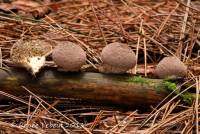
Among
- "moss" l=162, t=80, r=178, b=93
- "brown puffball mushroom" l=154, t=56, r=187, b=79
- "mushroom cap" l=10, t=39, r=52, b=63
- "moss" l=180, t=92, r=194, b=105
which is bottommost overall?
"moss" l=180, t=92, r=194, b=105

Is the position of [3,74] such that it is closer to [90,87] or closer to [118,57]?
[90,87]

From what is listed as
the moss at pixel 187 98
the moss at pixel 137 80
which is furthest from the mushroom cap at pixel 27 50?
the moss at pixel 187 98

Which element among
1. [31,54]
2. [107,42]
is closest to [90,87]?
[31,54]

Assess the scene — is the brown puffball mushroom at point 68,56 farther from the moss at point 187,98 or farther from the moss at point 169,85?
the moss at point 187,98

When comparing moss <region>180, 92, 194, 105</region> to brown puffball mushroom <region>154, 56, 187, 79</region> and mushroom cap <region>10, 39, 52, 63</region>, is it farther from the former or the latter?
mushroom cap <region>10, 39, 52, 63</region>

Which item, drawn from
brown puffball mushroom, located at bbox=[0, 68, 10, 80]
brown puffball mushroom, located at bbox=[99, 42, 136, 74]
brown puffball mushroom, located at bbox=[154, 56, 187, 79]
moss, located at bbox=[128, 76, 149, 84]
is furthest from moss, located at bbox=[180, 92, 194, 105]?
brown puffball mushroom, located at bbox=[0, 68, 10, 80]

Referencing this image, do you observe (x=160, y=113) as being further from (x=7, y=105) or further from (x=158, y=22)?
(x=158, y=22)
